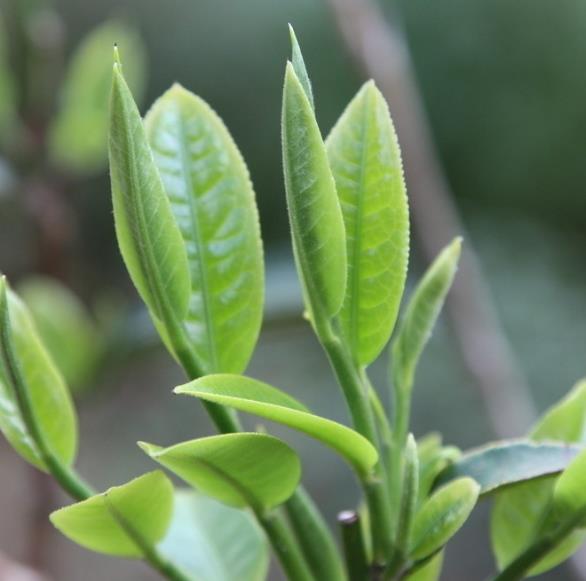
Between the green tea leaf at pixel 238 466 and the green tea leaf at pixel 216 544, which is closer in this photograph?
the green tea leaf at pixel 238 466

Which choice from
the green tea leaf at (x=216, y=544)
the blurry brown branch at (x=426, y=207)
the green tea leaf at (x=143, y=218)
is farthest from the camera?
Result: the blurry brown branch at (x=426, y=207)

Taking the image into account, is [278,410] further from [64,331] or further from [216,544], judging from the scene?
[64,331]

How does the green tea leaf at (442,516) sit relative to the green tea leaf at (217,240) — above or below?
below

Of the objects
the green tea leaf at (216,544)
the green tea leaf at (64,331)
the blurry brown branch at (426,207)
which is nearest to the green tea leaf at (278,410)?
the green tea leaf at (216,544)

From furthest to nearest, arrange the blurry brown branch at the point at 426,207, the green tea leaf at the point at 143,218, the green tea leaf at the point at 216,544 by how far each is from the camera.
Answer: the blurry brown branch at the point at 426,207 → the green tea leaf at the point at 216,544 → the green tea leaf at the point at 143,218

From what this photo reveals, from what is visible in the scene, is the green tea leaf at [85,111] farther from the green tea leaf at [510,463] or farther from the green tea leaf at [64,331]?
the green tea leaf at [510,463]

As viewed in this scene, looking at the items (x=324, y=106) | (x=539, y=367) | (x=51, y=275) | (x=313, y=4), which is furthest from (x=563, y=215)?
(x=51, y=275)

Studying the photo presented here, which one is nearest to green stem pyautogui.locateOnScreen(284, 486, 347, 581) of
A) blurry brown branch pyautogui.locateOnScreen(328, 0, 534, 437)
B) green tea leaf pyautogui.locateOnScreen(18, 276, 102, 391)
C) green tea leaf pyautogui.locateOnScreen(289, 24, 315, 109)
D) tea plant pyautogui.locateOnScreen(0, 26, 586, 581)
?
tea plant pyautogui.locateOnScreen(0, 26, 586, 581)
